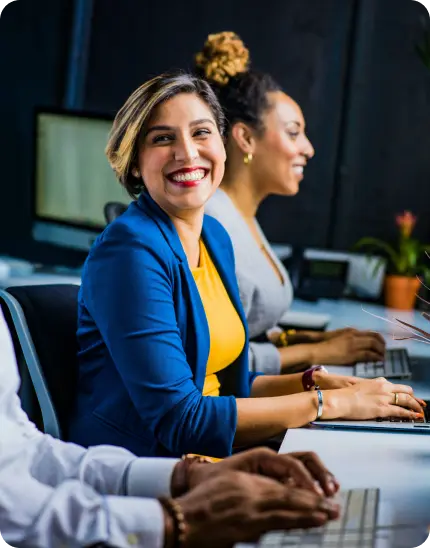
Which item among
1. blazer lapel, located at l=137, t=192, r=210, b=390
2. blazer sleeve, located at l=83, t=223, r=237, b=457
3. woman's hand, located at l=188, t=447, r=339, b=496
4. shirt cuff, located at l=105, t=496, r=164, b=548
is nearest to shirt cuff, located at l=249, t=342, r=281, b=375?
blazer lapel, located at l=137, t=192, r=210, b=390

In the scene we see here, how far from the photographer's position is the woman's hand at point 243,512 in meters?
1.26

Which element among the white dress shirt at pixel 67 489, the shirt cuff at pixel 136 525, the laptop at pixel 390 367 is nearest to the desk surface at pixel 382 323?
the laptop at pixel 390 367

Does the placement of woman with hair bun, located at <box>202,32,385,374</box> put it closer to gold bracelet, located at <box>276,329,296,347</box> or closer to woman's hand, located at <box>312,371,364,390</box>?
gold bracelet, located at <box>276,329,296,347</box>

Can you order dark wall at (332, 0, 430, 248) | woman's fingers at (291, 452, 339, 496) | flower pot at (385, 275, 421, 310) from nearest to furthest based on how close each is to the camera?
woman's fingers at (291, 452, 339, 496) → flower pot at (385, 275, 421, 310) → dark wall at (332, 0, 430, 248)

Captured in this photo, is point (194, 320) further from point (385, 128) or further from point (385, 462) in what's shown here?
point (385, 128)

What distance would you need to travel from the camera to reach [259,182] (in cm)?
278

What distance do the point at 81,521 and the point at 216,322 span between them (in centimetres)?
83

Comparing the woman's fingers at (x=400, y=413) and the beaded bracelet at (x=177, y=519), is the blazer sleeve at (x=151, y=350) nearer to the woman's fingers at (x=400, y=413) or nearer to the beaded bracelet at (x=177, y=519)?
the woman's fingers at (x=400, y=413)

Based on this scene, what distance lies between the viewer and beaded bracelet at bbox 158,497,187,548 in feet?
4.17

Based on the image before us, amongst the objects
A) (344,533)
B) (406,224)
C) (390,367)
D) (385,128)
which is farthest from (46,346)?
(385,128)

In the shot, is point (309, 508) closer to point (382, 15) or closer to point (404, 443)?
point (404, 443)

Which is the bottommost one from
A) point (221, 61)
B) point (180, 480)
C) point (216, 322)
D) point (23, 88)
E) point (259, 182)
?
point (180, 480)

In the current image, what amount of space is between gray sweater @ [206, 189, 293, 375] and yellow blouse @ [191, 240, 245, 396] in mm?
359

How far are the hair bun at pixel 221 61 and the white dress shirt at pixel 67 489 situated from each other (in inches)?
53.6
